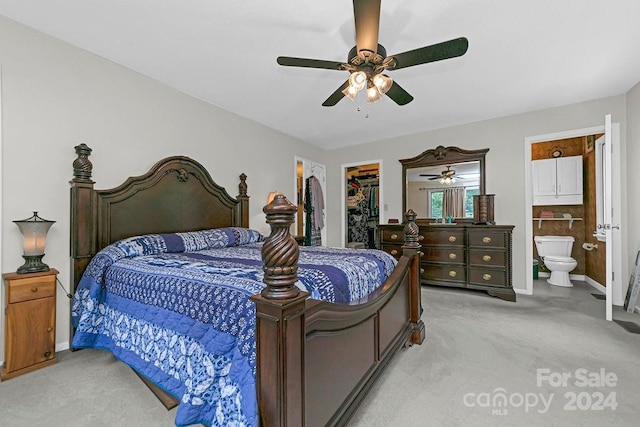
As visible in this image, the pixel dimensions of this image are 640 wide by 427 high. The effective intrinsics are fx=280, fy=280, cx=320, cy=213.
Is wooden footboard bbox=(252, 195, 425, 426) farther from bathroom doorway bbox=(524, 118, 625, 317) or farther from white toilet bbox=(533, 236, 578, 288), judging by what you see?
white toilet bbox=(533, 236, 578, 288)

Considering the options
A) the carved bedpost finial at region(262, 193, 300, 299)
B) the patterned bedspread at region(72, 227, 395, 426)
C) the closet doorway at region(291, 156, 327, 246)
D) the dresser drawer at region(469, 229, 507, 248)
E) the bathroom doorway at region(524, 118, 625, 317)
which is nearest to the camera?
the carved bedpost finial at region(262, 193, 300, 299)

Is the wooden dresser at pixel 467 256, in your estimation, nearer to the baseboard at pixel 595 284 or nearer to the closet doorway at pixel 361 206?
the baseboard at pixel 595 284

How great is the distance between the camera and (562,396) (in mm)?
1680

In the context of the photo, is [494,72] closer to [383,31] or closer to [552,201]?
[383,31]

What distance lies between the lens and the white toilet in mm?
4188

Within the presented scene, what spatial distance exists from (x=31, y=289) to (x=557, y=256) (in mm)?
6326

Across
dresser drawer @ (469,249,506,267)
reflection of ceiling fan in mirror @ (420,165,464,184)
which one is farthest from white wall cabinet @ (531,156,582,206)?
dresser drawer @ (469,249,506,267)

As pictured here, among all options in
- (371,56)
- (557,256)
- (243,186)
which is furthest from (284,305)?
(557,256)

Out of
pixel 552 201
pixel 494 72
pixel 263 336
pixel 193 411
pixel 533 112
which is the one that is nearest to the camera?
pixel 263 336

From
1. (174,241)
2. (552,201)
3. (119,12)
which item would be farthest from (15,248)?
(552,201)

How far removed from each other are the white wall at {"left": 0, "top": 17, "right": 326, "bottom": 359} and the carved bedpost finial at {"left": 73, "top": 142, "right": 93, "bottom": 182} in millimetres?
91

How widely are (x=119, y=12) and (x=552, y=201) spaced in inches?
241

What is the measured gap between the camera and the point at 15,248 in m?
2.07

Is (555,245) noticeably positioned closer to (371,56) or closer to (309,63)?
(371,56)
